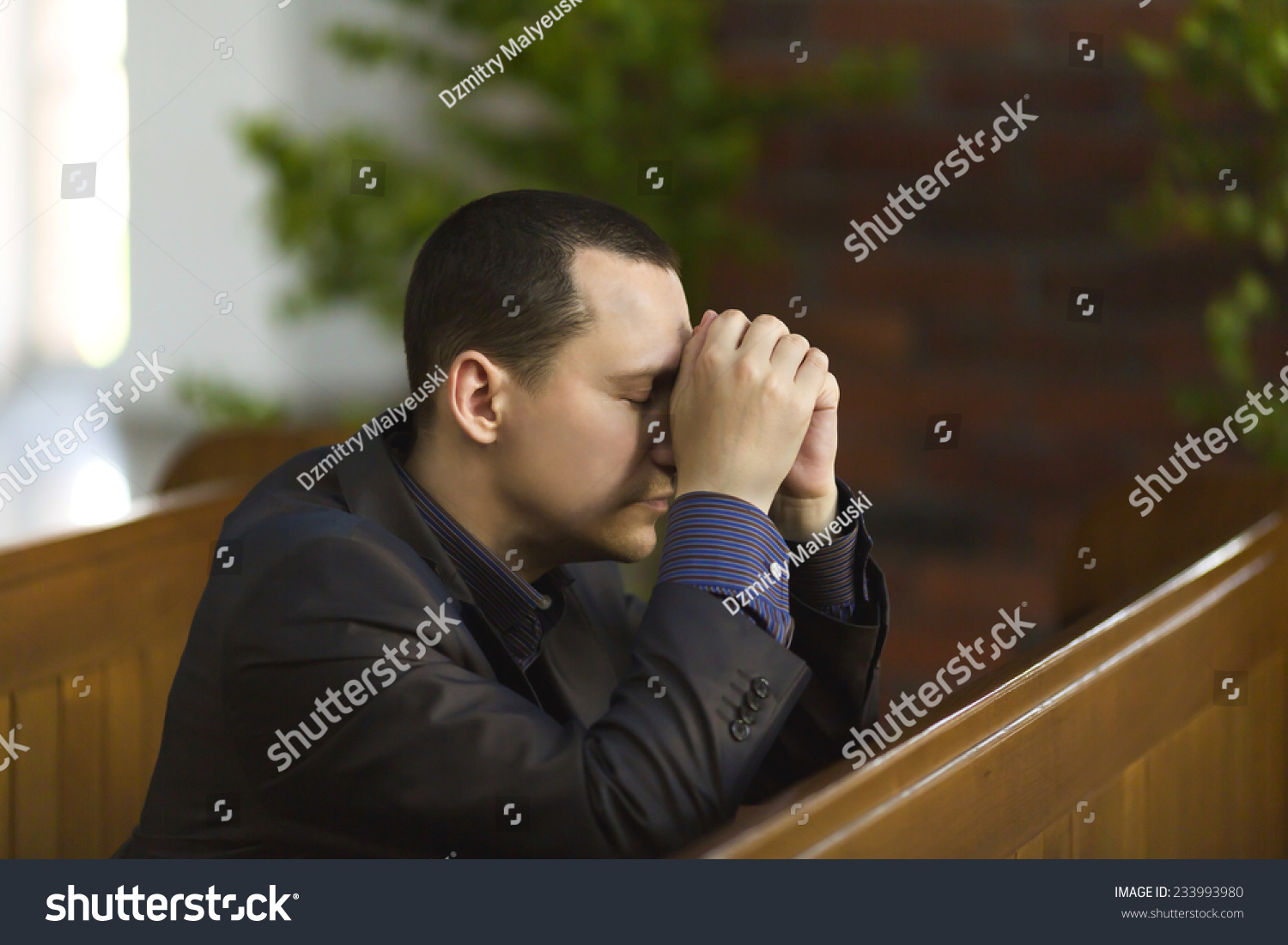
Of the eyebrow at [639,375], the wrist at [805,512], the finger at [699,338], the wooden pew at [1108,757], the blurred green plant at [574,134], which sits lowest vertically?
the wooden pew at [1108,757]

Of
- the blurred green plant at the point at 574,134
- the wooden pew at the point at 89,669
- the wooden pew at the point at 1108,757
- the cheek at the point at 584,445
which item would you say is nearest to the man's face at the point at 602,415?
the cheek at the point at 584,445

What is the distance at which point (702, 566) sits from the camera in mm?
709

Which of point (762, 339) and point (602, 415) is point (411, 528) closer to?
point (602, 415)

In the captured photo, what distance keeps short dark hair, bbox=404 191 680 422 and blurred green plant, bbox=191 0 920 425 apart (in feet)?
3.69

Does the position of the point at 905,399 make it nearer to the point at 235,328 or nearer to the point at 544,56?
the point at 544,56

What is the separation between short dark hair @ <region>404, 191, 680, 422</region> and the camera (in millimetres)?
816

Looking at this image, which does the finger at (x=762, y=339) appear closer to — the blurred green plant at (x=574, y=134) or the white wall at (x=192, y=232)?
the blurred green plant at (x=574, y=134)

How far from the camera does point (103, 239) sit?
256cm

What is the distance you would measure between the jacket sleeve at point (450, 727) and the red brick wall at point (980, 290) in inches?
53.6

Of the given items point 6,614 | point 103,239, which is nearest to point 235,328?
point 103,239

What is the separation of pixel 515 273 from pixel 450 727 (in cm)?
31

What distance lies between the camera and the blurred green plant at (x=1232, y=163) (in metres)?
1.49

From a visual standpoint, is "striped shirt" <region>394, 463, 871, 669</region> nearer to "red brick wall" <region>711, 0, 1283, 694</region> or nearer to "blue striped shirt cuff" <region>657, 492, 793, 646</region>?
"blue striped shirt cuff" <region>657, 492, 793, 646</region>

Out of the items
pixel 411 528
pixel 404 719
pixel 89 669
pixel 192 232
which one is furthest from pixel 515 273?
pixel 192 232
